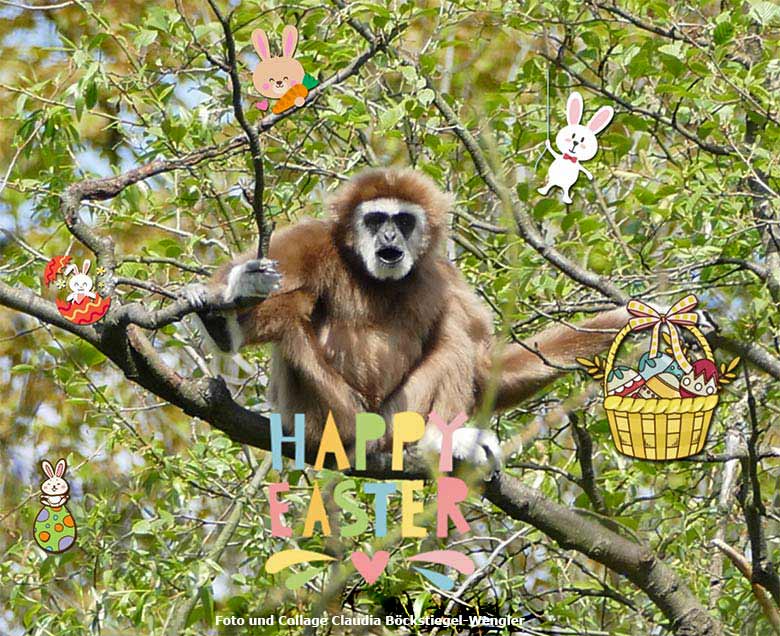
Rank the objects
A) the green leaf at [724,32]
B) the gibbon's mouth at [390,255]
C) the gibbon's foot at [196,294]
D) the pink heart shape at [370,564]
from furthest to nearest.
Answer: the gibbon's mouth at [390,255], the green leaf at [724,32], the pink heart shape at [370,564], the gibbon's foot at [196,294]

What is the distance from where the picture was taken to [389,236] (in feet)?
18.4

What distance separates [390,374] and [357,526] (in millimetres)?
802

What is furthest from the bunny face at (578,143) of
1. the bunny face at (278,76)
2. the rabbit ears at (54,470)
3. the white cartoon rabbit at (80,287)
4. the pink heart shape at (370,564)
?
the rabbit ears at (54,470)

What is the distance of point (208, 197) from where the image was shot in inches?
245

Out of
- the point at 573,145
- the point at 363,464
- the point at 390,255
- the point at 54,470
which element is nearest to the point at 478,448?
the point at 363,464

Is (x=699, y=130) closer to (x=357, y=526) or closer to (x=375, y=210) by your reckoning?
(x=375, y=210)

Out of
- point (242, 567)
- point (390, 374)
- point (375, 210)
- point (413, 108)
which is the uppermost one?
point (413, 108)

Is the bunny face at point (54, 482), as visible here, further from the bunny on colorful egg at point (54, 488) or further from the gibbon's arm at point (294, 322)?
the gibbon's arm at point (294, 322)

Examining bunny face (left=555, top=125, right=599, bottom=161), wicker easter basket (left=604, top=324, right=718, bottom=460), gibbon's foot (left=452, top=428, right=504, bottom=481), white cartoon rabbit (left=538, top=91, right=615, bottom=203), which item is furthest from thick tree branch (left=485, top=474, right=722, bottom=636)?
bunny face (left=555, top=125, right=599, bottom=161)

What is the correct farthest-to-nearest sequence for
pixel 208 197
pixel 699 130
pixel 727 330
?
pixel 208 197 < pixel 699 130 < pixel 727 330

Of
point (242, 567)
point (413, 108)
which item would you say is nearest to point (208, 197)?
point (413, 108)

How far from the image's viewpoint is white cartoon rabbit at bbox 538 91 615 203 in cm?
541

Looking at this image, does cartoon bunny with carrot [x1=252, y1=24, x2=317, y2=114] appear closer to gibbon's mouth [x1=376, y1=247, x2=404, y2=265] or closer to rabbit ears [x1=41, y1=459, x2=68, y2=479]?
gibbon's mouth [x1=376, y1=247, x2=404, y2=265]

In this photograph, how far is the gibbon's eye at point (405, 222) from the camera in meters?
5.77
